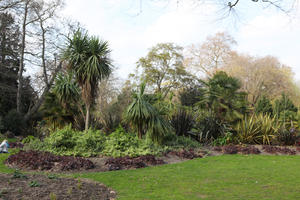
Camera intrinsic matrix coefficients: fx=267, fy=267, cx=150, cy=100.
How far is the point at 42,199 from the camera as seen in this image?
409cm

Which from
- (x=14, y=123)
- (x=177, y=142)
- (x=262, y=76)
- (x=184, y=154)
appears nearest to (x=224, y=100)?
(x=177, y=142)

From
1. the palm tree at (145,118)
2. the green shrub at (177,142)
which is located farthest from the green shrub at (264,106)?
the palm tree at (145,118)

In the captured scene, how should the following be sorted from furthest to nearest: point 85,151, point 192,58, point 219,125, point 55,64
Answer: point 192,58
point 55,64
point 219,125
point 85,151

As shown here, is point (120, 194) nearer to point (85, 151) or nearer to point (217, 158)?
point (85, 151)

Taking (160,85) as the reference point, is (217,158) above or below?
below

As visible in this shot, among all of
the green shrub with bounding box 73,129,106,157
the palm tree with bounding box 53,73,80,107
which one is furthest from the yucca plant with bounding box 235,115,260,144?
the palm tree with bounding box 53,73,80,107

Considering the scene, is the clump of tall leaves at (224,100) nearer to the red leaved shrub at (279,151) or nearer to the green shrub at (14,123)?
the red leaved shrub at (279,151)

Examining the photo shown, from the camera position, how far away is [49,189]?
4578 mm

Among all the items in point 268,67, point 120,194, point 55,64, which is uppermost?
point 268,67

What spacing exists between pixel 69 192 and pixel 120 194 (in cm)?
92

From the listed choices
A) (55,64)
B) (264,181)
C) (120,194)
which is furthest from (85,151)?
(55,64)

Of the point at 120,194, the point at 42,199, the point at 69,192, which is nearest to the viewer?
the point at 42,199

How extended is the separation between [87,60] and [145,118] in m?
3.54

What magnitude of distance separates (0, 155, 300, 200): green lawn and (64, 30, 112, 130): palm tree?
13.8ft
